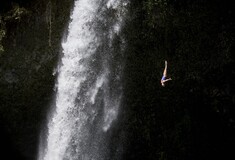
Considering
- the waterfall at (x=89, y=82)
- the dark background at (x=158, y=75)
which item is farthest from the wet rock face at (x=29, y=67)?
the waterfall at (x=89, y=82)

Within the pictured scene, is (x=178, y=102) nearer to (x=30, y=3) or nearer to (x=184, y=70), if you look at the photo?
(x=184, y=70)

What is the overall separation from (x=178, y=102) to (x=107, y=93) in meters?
1.73

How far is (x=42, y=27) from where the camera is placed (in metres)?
10.1

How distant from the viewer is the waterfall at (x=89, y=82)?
9.52 metres

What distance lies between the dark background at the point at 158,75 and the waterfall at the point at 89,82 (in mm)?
284

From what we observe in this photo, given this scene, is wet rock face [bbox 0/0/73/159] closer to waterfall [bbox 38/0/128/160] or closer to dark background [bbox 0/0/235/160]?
dark background [bbox 0/0/235/160]

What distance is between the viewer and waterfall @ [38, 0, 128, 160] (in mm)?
9523

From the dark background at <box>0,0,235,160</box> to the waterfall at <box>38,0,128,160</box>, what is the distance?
0.28 meters

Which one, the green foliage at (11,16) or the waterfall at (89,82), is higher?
the green foliage at (11,16)

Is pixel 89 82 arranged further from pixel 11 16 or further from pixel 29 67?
pixel 11 16

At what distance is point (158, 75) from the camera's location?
363 inches

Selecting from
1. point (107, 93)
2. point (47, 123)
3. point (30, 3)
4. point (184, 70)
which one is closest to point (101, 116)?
point (107, 93)

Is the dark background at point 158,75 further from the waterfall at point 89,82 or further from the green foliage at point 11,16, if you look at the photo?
the waterfall at point 89,82

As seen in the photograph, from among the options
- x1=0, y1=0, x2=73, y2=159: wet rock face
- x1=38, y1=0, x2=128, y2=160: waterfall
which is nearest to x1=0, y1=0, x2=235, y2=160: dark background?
x1=0, y1=0, x2=73, y2=159: wet rock face
